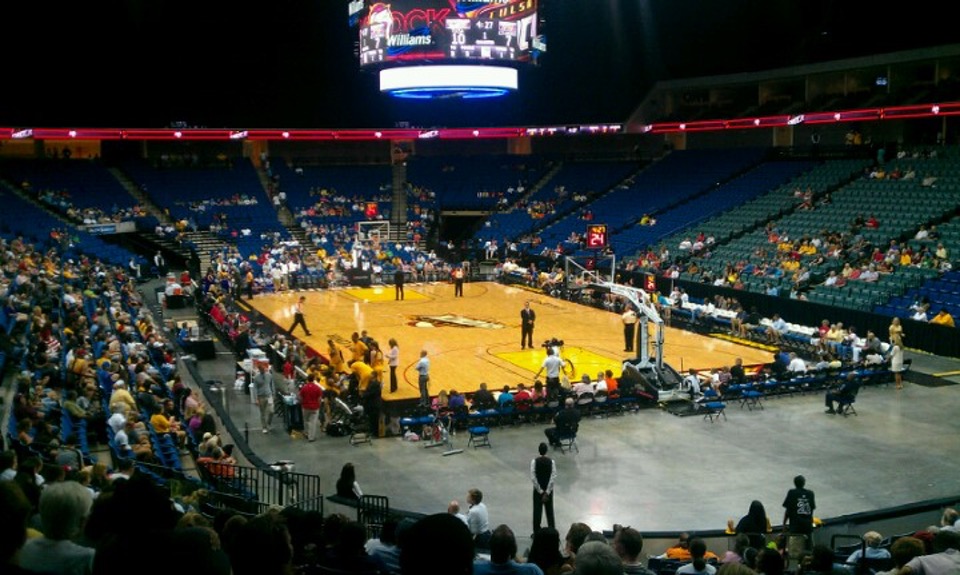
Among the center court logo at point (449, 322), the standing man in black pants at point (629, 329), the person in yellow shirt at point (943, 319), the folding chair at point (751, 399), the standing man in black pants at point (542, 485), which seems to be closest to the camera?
the standing man in black pants at point (542, 485)

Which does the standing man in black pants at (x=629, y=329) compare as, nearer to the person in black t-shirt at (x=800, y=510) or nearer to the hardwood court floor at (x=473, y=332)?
the hardwood court floor at (x=473, y=332)

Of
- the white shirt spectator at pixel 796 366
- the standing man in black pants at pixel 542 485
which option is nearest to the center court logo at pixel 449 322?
the white shirt spectator at pixel 796 366

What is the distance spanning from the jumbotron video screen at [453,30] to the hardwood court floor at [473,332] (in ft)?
29.5

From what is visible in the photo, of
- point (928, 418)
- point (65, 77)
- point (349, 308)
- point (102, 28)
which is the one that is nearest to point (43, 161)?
point (65, 77)

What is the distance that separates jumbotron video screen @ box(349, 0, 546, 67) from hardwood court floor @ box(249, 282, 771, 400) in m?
8.98

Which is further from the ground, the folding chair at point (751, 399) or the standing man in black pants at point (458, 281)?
the standing man in black pants at point (458, 281)

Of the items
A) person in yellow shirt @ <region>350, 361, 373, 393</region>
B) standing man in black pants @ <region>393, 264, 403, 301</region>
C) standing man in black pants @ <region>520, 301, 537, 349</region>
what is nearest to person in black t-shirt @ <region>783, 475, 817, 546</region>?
person in yellow shirt @ <region>350, 361, 373, 393</region>

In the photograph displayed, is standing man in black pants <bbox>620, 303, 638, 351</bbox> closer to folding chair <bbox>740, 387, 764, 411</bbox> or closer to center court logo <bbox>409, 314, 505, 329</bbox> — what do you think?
center court logo <bbox>409, 314, 505, 329</bbox>

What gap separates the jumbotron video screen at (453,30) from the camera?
104 feet

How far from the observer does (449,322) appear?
1204 inches

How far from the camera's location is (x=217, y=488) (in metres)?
12.4

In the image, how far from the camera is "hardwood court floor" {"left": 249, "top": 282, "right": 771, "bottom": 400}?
933 inches

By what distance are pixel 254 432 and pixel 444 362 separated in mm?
7225

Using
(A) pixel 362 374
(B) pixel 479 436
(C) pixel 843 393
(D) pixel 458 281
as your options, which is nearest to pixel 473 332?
(D) pixel 458 281
